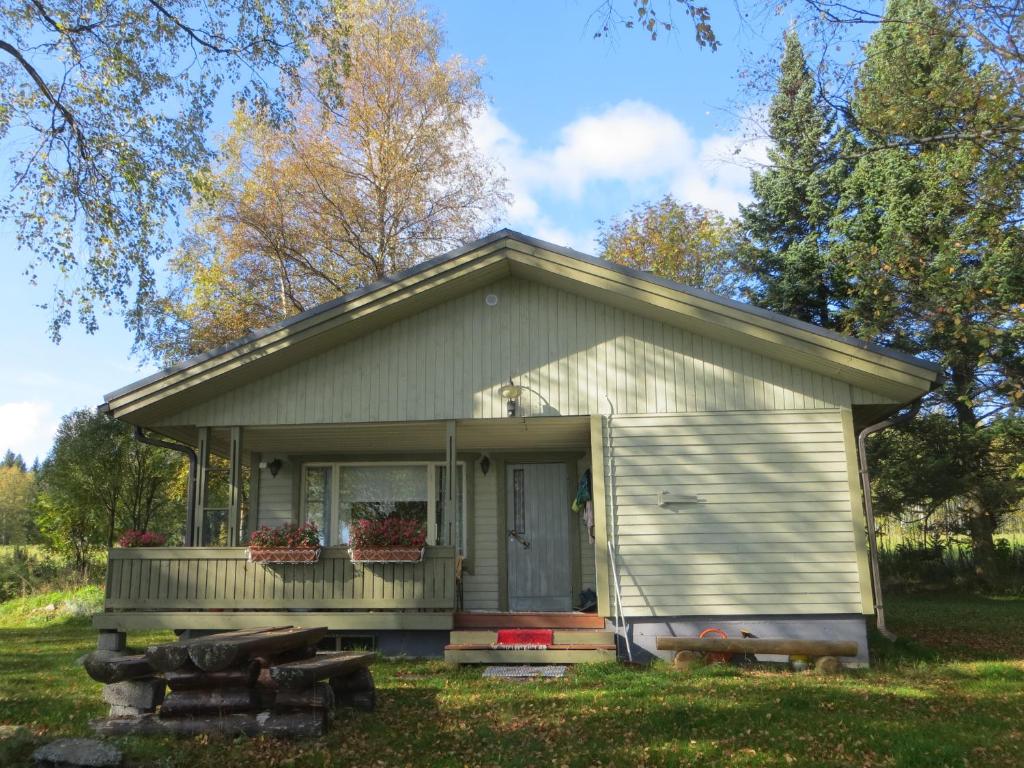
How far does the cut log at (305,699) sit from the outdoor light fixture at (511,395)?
4.42 m

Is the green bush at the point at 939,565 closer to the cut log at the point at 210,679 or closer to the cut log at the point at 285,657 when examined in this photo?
the cut log at the point at 285,657

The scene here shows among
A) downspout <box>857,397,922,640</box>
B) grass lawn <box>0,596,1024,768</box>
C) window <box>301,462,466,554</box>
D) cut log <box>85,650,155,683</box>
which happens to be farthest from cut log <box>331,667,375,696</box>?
downspout <box>857,397,922,640</box>

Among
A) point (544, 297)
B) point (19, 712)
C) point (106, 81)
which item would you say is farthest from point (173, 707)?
point (106, 81)

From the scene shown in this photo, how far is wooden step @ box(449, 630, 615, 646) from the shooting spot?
9.23 metres

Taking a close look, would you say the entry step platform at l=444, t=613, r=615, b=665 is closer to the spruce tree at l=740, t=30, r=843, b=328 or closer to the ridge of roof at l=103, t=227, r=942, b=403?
the ridge of roof at l=103, t=227, r=942, b=403

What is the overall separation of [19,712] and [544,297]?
687 centimetres

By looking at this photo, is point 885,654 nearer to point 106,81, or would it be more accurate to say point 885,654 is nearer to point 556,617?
point 556,617

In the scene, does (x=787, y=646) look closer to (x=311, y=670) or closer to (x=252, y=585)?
(x=311, y=670)

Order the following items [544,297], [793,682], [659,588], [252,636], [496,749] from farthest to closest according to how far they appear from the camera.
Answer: [544,297] < [659,588] < [793,682] < [252,636] < [496,749]

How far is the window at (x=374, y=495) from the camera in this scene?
1216 cm

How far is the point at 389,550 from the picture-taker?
9578 millimetres

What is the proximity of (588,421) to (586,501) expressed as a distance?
4.94 ft

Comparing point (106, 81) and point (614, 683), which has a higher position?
point (106, 81)

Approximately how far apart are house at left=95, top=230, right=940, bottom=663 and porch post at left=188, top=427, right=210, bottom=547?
1.2 inches
